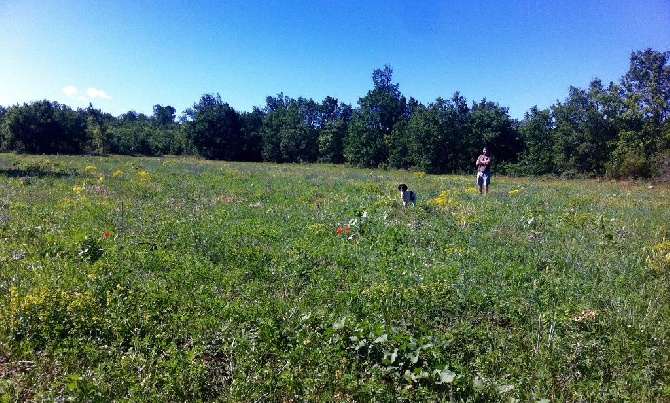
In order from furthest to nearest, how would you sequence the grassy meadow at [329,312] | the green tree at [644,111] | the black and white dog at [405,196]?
1. the green tree at [644,111]
2. the black and white dog at [405,196]
3. the grassy meadow at [329,312]

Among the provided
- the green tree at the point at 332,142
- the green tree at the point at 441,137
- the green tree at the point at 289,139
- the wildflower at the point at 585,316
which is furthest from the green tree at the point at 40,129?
the wildflower at the point at 585,316

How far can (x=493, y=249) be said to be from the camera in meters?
7.58

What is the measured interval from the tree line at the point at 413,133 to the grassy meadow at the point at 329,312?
32.3 metres

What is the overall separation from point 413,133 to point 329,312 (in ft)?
162

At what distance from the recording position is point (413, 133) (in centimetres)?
5200

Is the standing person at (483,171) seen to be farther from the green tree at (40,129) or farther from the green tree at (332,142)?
the green tree at (40,129)

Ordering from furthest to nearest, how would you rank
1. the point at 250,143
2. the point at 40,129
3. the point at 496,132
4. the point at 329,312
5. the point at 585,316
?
the point at 250,143
the point at 40,129
the point at 496,132
the point at 329,312
the point at 585,316

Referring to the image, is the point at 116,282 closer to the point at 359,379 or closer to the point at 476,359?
the point at 359,379

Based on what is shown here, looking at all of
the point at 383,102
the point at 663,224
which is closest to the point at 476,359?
the point at 663,224

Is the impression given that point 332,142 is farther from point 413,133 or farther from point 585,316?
point 585,316

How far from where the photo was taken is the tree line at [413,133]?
40844mm

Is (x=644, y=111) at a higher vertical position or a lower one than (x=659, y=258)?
higher

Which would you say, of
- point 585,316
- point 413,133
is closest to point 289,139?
point 413,133

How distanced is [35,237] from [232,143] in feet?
206
